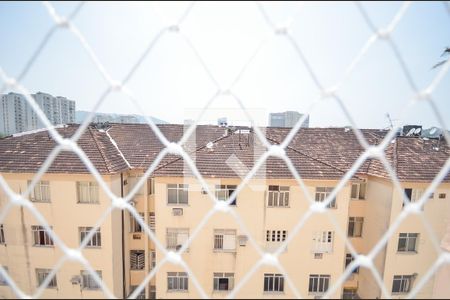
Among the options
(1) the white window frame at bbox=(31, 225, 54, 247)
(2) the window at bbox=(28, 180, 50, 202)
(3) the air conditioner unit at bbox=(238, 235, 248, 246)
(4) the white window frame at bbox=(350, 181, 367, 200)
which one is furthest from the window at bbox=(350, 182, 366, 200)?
(1) the white window frame at bbox=(31, 225, 54, 247)

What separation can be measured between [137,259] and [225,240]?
5.80 feet

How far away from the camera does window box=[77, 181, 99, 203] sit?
11.3ft

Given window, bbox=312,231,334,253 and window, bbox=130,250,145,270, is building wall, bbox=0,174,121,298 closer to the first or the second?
window, bbox=130,250,145,270

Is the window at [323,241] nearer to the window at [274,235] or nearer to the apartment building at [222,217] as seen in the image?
the apartment building at [222,217]

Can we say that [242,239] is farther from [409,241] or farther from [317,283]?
[409,241]

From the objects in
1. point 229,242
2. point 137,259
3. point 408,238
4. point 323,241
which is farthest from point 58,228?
point 408,238

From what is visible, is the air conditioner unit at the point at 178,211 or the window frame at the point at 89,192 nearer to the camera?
the window frame at the point at 89,192

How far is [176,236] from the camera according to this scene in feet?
12.1

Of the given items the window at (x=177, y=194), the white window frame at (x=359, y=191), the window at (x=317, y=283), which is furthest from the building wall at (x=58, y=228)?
the white window frame at (x=359, y=191)

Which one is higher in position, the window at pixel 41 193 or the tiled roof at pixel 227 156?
the tiled roof at pixel 227 156

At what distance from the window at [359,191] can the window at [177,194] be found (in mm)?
2593

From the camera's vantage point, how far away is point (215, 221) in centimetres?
352

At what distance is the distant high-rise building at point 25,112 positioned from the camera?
9.47 feet

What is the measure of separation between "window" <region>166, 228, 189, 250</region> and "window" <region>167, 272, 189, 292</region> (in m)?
0.36
